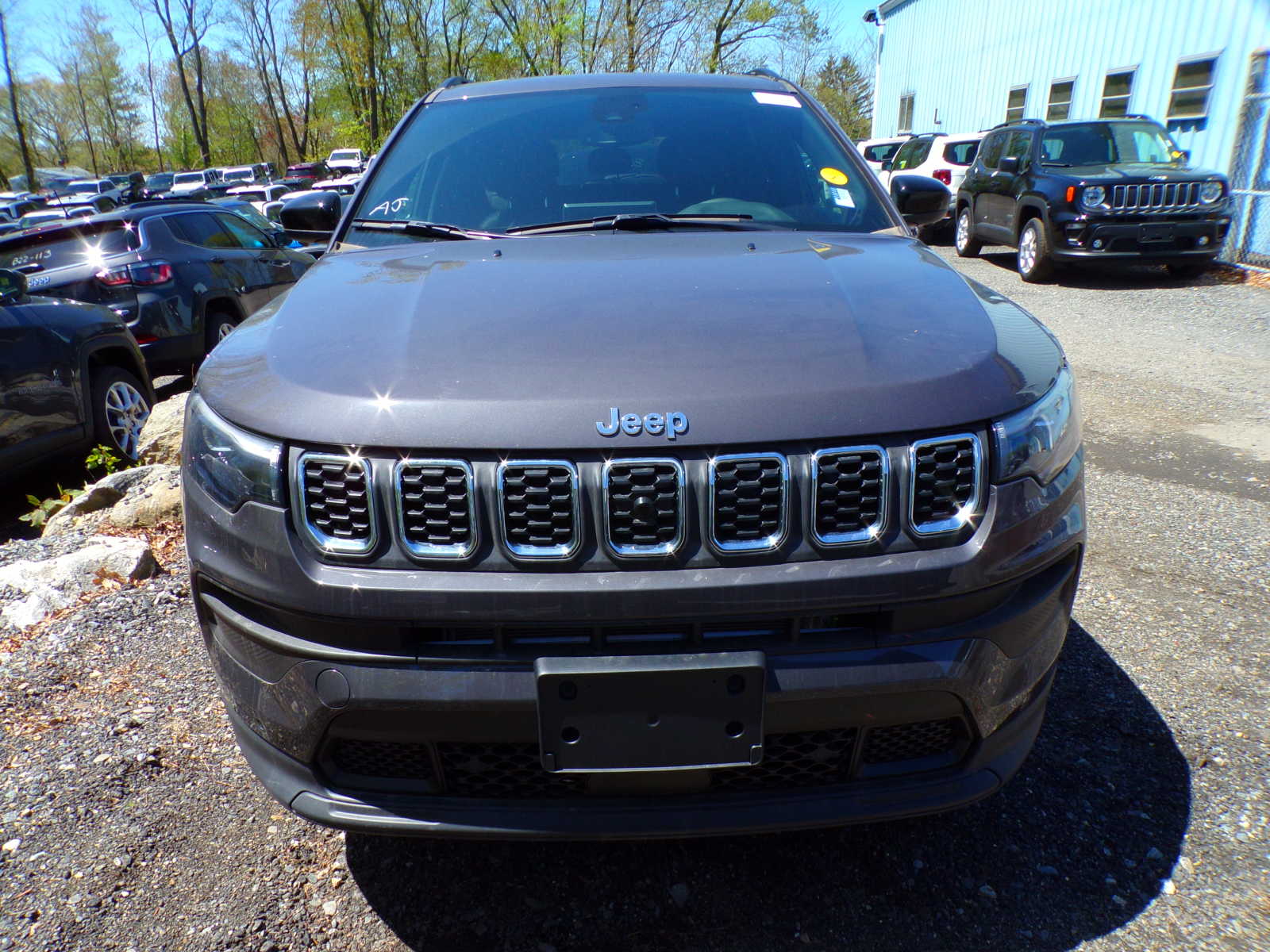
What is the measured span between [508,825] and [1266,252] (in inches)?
499

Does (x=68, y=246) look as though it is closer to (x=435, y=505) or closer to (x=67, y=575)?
(x=67, y=575)

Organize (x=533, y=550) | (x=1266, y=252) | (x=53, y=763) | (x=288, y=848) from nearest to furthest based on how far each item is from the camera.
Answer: (x=533, y=550) < (x=288, y=848) < (x=53, y=763) < (x=1266, y=252)

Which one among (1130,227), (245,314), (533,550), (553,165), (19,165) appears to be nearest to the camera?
(533,550)

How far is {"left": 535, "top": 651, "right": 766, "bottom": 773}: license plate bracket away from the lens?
1.55m

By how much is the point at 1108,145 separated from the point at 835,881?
11495 millimetres

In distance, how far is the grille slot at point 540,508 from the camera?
1.54 meters

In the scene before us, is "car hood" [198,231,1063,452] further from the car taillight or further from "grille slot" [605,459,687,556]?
the car taillight

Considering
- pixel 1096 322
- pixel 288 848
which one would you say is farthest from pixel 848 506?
pixel 1096 322

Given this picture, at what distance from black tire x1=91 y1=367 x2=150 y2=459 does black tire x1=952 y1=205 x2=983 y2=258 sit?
36.8ft

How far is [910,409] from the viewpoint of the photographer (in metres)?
1.60

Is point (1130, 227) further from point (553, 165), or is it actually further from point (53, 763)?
point (53, 763)

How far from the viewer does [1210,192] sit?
10289 millimetres

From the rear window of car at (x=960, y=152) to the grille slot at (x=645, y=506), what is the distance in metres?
15.6

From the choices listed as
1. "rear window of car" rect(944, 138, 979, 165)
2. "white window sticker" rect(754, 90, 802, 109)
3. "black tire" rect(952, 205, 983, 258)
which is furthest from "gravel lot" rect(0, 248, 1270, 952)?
"rear window of car" rect(944, 138, 979, 165)
